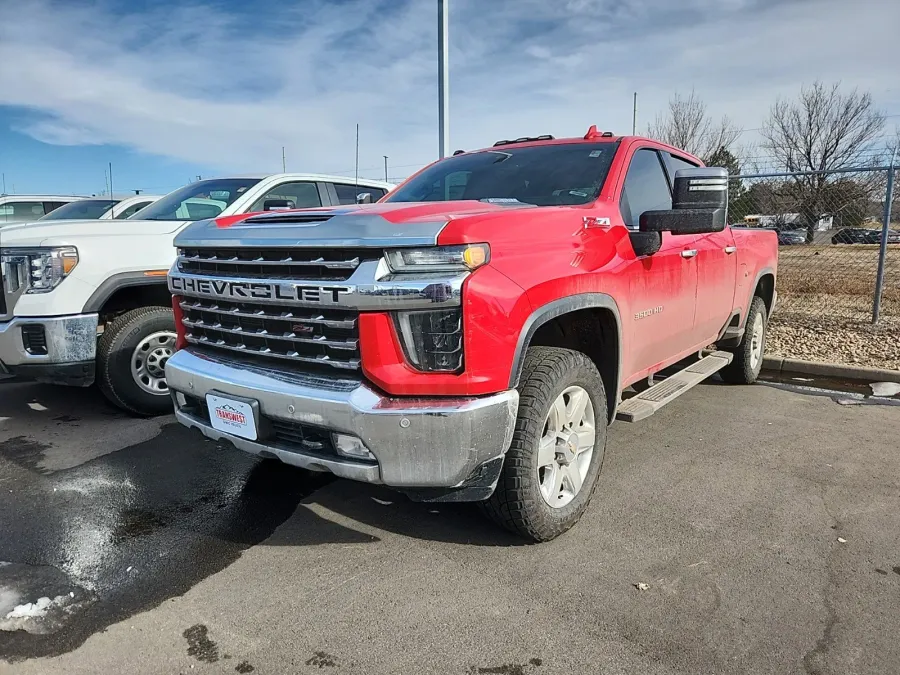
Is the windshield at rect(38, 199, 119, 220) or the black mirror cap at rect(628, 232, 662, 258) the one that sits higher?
the windshield at rect(38, 199, 119, 220)

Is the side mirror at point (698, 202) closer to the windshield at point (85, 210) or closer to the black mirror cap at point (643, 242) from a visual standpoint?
the black mirror cap at point (643, 242)

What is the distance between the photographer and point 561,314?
288 cm

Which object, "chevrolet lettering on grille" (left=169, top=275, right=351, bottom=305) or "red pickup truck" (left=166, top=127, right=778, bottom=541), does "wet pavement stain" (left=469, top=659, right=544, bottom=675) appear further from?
"chevrolet lettering on grille" (left=169, top=275, right=351, bottom=305)

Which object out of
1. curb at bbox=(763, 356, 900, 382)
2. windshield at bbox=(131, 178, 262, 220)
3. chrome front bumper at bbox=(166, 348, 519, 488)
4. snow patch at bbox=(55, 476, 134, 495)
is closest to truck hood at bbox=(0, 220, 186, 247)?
windshield at bbox=(131, 178, 262, 220)

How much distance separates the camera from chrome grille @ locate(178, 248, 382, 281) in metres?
2.55

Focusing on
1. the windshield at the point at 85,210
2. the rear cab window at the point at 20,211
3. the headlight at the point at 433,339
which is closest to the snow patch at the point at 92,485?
the headlight at the point at 433,339

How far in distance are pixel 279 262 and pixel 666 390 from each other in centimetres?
258

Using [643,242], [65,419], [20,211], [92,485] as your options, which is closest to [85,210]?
[20,211]

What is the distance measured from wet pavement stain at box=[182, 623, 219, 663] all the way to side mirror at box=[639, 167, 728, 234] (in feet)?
9.03

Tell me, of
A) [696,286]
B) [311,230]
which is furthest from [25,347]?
[696,286]

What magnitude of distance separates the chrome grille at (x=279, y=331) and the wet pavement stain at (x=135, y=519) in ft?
3.02

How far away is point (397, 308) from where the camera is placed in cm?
244

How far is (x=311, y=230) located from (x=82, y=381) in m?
2.83

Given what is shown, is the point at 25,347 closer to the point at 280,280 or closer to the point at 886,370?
the point at 280,280
